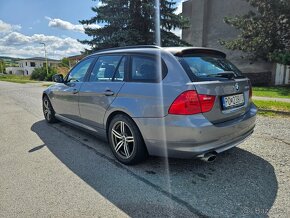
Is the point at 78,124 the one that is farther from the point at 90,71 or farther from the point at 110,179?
the point at 110,179

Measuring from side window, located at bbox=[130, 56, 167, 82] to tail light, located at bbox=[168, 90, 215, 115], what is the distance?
43 cm

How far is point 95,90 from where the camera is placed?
3875mm

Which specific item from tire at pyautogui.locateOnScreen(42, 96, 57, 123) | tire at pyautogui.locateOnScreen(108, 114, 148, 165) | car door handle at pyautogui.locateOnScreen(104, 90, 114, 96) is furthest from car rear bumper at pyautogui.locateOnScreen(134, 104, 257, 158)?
tire at pyautogui.locateOnScreen(42, 96, 57, 123)

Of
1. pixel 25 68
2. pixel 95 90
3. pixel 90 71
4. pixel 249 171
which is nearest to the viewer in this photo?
pixel 249 171

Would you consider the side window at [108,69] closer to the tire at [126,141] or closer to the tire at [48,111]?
the tire at [126,141]

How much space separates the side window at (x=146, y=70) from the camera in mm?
3002

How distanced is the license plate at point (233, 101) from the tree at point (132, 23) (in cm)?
1314

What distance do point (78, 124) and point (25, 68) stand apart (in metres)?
90.3

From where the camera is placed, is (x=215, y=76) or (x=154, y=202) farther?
(x=215, y=76)

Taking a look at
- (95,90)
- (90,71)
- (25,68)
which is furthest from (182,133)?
(25,68)

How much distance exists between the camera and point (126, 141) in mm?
3398

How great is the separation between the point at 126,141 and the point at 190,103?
3.94ft

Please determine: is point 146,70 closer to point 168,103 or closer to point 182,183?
point 168,103

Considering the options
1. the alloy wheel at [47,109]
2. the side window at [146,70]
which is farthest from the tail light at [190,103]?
the alloy wheel at [47,109]
